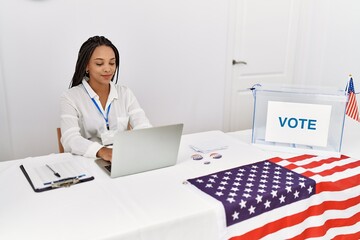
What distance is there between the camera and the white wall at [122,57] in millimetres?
2646

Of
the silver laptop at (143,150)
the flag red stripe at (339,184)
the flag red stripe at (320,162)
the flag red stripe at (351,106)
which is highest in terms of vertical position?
the flag red stripe at (351,106)

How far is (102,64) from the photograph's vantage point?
1992 mm

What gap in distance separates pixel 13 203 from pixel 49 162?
0.40 meters

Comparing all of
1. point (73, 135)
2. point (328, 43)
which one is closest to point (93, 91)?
point (73, 135)

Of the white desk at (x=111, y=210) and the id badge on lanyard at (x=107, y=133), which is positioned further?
the id badge on lanyard at (x=107, y=133)

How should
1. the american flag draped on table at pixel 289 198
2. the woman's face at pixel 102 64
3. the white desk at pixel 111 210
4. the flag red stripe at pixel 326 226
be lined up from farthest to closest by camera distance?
the woman's face at pixel 102 64 → the flag red stripe at pixel 326 226 → the american flag draped on table at pixel 289 198 → the white desk at pixel 111 210

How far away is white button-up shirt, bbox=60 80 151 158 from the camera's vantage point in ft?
6.28

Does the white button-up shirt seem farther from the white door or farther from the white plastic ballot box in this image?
the white door

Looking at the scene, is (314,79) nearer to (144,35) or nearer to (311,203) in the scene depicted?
(144,35)

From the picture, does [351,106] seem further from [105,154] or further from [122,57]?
[122,57]

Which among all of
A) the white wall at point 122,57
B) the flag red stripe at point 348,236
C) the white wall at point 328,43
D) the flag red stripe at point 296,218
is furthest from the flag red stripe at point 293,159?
the white wall at point 328,43

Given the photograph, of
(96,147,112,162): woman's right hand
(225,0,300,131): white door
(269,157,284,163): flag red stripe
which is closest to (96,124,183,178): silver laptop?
(96,147,112,162): woman's right hand

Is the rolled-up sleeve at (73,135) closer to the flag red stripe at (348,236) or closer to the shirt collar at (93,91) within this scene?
the shirt collar at (93,91)

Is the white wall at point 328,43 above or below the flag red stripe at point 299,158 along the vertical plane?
above
